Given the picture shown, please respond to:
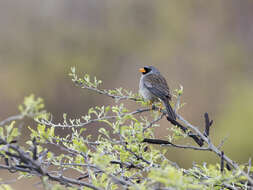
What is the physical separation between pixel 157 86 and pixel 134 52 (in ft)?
34.3

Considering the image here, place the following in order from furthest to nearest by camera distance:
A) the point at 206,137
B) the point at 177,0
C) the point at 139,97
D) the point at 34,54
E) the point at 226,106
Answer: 1. the point at 177,0
2. the point at 34,54
3. the point at 226,106
4. the point at 139,97
5. the point at 206,137

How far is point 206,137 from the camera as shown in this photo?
112 inches

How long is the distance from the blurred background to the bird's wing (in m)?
7.30

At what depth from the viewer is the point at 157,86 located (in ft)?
17.4

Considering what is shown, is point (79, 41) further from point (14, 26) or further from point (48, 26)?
point (14, 26)

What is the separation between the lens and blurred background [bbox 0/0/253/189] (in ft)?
45.2

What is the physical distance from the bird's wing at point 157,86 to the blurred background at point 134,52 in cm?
730

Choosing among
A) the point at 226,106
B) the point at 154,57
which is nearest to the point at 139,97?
the point at 226,106

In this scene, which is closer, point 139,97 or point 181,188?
point 181,188

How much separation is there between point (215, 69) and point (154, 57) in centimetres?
216

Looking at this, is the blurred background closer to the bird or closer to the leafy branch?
the bird

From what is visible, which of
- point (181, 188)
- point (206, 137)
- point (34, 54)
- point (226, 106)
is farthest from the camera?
point (34, 54)

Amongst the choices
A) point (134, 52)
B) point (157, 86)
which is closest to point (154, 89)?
point (157, 86)

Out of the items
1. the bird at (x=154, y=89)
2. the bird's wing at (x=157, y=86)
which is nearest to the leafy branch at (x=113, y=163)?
the bird at (x=154, y=89)
